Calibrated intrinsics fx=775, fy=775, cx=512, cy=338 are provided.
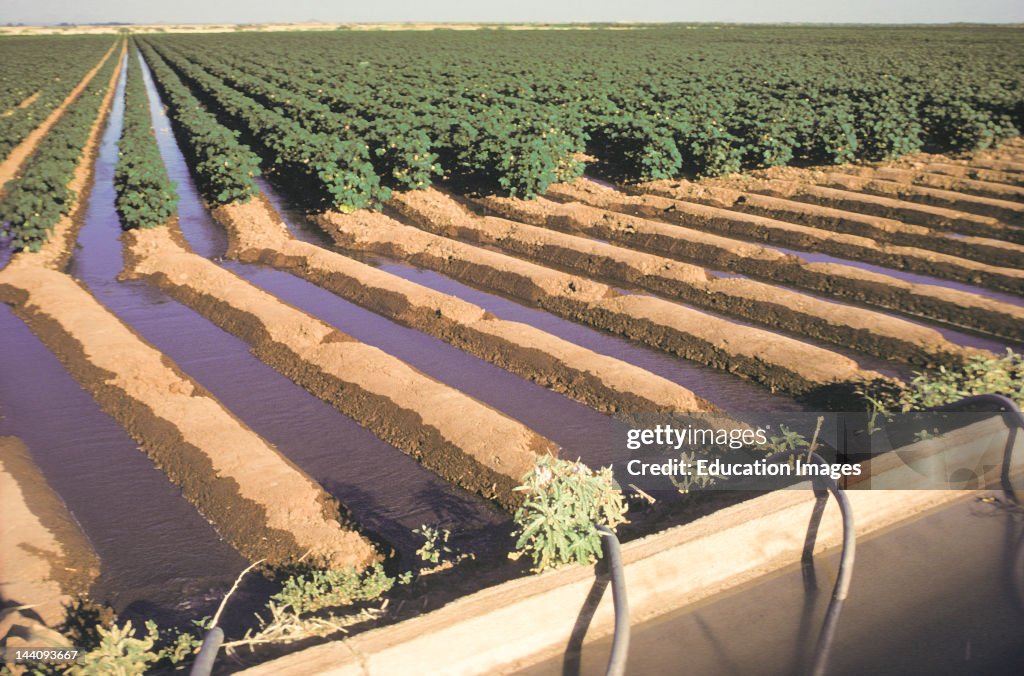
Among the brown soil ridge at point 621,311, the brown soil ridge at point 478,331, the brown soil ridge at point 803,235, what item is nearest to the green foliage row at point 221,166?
the brown soil ridge at point 478,331

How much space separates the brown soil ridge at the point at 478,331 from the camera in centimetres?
791

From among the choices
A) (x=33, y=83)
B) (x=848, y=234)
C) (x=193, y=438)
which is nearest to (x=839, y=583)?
(x=193, y=438)

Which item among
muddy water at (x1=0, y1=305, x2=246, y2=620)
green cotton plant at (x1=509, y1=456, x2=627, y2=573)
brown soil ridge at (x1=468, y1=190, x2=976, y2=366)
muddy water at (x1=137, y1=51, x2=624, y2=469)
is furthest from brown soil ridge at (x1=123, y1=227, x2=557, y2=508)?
brown soil ridge at (x1=468, y1=190, x2=976, y2=366)

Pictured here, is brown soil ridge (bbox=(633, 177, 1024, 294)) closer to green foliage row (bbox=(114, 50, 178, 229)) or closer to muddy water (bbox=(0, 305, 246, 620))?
green foliage row (bbox=(114, 50, 178, 229))

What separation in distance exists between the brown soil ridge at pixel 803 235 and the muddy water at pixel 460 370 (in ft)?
24.0

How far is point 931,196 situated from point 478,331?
11607mm

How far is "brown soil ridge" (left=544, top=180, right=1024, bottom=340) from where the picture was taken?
10.1 m

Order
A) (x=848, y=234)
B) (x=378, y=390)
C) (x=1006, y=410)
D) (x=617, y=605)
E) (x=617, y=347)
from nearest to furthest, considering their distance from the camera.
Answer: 1. (x=617, y=605)
2. (x=1006, y=410)
3. (x=378, y=390)
4. (x=617, y=347)
5. (x=848, y=234)

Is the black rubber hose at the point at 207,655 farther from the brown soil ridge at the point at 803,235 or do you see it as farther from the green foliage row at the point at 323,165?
the green foliage row at the point at 323,165

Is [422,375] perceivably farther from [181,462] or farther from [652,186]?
[652,186]

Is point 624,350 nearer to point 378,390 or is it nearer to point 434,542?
point 378,390

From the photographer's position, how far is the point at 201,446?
6.86 m

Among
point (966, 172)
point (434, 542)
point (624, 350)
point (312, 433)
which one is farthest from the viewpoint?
point (966, 172)

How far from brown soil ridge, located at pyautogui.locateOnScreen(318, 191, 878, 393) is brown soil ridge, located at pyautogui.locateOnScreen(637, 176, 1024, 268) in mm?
4218
